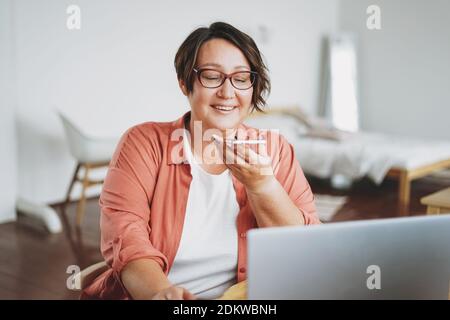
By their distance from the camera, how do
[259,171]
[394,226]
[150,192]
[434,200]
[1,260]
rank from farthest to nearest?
[1,260] → [434,200] → [150,192] → [259,171] → [394,226]

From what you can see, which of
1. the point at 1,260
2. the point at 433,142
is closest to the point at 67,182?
the point at 1,260

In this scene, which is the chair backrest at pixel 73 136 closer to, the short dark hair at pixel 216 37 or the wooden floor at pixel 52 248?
the wooden floor at pixel 52 248

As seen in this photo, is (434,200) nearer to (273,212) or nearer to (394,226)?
(273,212)

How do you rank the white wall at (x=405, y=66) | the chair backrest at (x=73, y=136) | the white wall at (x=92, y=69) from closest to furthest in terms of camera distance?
the chair backrest at (x=73, y=136) < the white wall at (x=92, y=69) < the white wall at (x=405, y=66)

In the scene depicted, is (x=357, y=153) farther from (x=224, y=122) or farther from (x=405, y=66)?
(x=224, y=122)

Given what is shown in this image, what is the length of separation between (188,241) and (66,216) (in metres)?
2.45

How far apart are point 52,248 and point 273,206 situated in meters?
2.07

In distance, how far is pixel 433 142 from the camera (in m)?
4.69

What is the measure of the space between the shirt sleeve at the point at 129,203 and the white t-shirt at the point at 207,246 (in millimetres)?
87

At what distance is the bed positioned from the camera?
4070 millimetres

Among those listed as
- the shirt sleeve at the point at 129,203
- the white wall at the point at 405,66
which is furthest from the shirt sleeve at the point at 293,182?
the white wall at the point at 405,66

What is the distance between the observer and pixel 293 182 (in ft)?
3.83

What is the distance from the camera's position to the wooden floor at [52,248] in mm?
2289

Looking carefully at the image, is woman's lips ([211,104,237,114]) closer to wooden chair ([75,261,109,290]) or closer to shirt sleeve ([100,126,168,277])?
shirt sleeve ([100,126,168,277])
